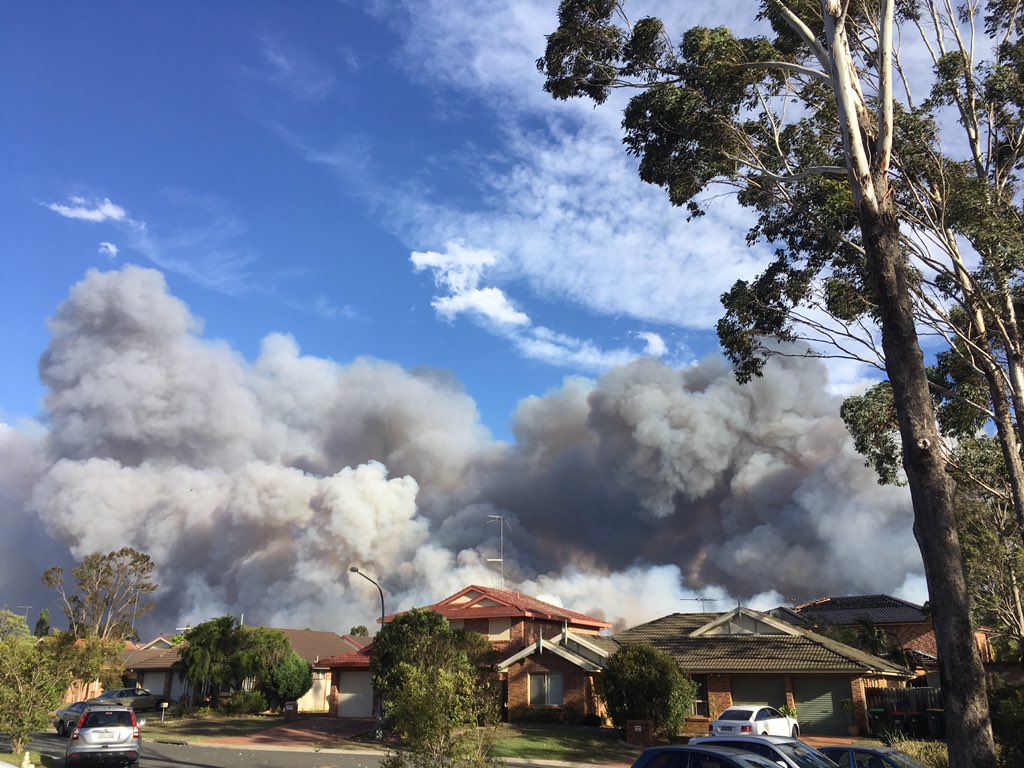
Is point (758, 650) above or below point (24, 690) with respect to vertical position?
below

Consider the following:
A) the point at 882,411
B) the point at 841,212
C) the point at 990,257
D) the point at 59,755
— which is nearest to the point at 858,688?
the point at 882,411

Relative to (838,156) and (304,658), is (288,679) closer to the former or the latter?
(304,658)

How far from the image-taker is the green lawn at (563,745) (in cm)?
2478

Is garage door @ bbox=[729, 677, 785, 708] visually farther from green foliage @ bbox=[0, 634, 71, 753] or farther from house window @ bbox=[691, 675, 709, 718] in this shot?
green foliage @ bbox=[0, 634, 71, 753]

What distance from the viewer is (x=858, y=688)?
2992 cm

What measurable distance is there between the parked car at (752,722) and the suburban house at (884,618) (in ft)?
75.7

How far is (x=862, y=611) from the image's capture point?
58156mm

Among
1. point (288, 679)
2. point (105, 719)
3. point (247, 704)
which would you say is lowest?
point (247, 704)

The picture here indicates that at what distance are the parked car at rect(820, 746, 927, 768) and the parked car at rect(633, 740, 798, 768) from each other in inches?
157

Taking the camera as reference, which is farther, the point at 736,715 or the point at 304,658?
the point at 304,658

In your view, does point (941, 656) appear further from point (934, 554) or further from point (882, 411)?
point (882, 411)

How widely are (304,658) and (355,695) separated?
40.3ft

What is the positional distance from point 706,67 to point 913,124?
665 cm

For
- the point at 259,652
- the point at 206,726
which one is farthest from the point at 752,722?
the point at 259,652
